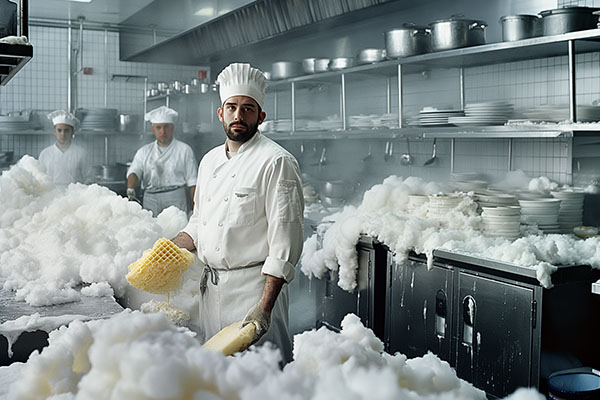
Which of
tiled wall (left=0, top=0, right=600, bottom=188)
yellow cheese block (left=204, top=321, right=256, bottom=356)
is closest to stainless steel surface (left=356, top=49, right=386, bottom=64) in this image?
tiled wall (left=0, top=0, right=600, bottom=188)

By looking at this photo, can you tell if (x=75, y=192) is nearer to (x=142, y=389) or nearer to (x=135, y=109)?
(x=142, y=389)

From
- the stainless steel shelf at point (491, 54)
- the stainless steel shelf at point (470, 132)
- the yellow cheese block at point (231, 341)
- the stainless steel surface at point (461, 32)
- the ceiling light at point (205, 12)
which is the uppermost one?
the ceiling light at point (205, 12)

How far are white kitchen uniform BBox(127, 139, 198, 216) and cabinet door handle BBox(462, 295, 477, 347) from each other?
150 inches

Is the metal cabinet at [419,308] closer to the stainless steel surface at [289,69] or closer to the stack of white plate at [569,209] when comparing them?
the stack of white plate at [569,209]

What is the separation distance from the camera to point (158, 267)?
90.4 inches

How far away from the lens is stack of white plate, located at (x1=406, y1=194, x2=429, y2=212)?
406 centimetres

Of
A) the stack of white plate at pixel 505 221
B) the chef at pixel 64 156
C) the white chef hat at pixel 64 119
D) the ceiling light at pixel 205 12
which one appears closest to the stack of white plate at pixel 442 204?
the stack of white plate at pixel 505 221

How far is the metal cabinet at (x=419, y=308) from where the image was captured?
3580mm

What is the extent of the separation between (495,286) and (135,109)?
6.49m

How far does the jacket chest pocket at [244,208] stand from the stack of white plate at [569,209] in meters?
1.95

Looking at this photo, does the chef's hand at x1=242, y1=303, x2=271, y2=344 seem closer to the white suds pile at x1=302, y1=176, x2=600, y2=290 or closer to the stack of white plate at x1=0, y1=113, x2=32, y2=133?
the white suds pile at x1=302, y1=176, x2=600, y2=290

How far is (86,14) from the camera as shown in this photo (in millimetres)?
8117

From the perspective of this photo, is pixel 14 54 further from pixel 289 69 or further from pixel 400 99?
pixel 289 69

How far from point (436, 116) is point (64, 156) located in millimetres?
4500
